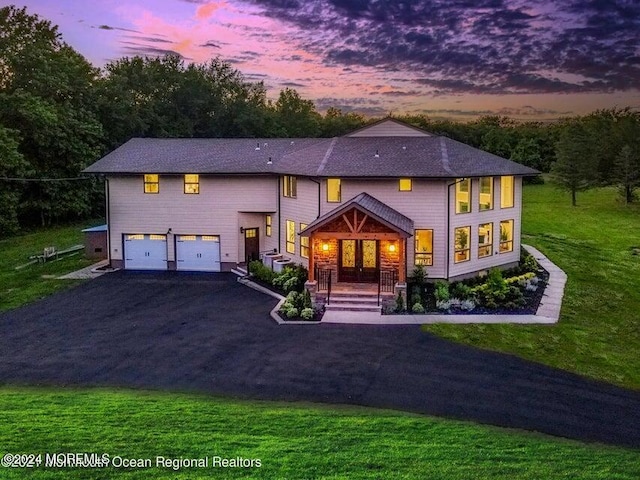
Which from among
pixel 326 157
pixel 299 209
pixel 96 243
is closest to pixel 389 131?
pixel 326 157

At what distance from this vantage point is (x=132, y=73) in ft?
185

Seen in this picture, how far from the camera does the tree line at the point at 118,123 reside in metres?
38.2

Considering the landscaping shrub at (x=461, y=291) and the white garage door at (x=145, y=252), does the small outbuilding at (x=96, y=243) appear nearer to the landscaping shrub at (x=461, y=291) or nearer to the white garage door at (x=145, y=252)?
the white garage door at (x=145, y=252)

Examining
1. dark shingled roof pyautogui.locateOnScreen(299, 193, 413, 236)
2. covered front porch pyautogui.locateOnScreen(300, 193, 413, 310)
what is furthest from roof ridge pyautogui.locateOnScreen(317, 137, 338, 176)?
covered front porch pyautogui.locateOnScreen(300, 193, 413, 310)

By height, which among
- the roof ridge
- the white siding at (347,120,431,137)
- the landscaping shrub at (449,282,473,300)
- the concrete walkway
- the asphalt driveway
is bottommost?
the asphalt driveway

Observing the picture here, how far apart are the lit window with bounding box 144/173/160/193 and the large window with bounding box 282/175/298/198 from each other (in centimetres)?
626

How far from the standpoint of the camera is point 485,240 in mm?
24844

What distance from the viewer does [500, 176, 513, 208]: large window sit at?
25516 mm

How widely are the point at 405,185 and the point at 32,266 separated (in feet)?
62.6

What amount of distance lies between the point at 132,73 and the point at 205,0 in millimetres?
27898

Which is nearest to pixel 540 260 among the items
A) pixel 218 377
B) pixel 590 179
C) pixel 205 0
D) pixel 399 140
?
pixel 399 140

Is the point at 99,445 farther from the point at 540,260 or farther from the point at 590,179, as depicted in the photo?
the point at 590,179

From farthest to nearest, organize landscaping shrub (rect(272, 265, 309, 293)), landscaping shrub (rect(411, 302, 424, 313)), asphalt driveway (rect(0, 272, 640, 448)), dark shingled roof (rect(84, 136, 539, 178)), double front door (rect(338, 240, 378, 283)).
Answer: dark shingled roof (rect(84, 136, 539, 178))
double front door (rect(338, 240, 378, 283))
landscaping shrub (rect(272, 265, 309, 293))
landscaping shrub (rect(411, 302, 424, 313))
asphalt driveway (rect(0, 272, 640, 448))

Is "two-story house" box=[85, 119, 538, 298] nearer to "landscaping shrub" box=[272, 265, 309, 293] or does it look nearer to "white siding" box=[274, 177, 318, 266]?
"white siding" box=[274, 177, 318, 266]
